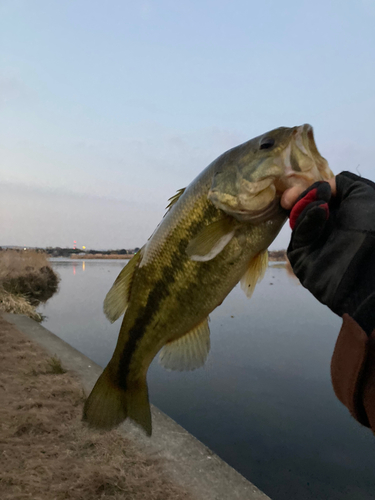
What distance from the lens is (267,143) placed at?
1.71m

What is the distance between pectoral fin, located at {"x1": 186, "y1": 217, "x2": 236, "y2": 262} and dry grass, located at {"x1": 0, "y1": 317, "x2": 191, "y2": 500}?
122 inches

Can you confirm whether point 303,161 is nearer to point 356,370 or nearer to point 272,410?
point 356,370

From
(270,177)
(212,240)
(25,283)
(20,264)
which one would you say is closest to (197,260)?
(212,240)

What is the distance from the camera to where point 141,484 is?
345cm

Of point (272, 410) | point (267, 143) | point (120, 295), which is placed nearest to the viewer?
point (267, 143)

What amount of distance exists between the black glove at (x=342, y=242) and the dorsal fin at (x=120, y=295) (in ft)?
3.89

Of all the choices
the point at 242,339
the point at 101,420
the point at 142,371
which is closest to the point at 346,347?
the point at 142,371

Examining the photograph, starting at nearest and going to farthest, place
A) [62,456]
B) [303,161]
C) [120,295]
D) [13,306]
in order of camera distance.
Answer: [303,161], [120,295], [62,456], [13,306]

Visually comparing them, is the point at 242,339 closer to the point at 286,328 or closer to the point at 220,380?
the point at 286,328

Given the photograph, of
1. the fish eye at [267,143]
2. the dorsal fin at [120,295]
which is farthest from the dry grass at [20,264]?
the fish eye at [267,143]

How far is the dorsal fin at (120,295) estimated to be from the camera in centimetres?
218

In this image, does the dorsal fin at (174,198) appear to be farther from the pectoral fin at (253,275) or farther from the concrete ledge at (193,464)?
the concrete ledge at (193,464)

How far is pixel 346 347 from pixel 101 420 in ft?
5.86

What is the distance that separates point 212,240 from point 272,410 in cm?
A: 689
